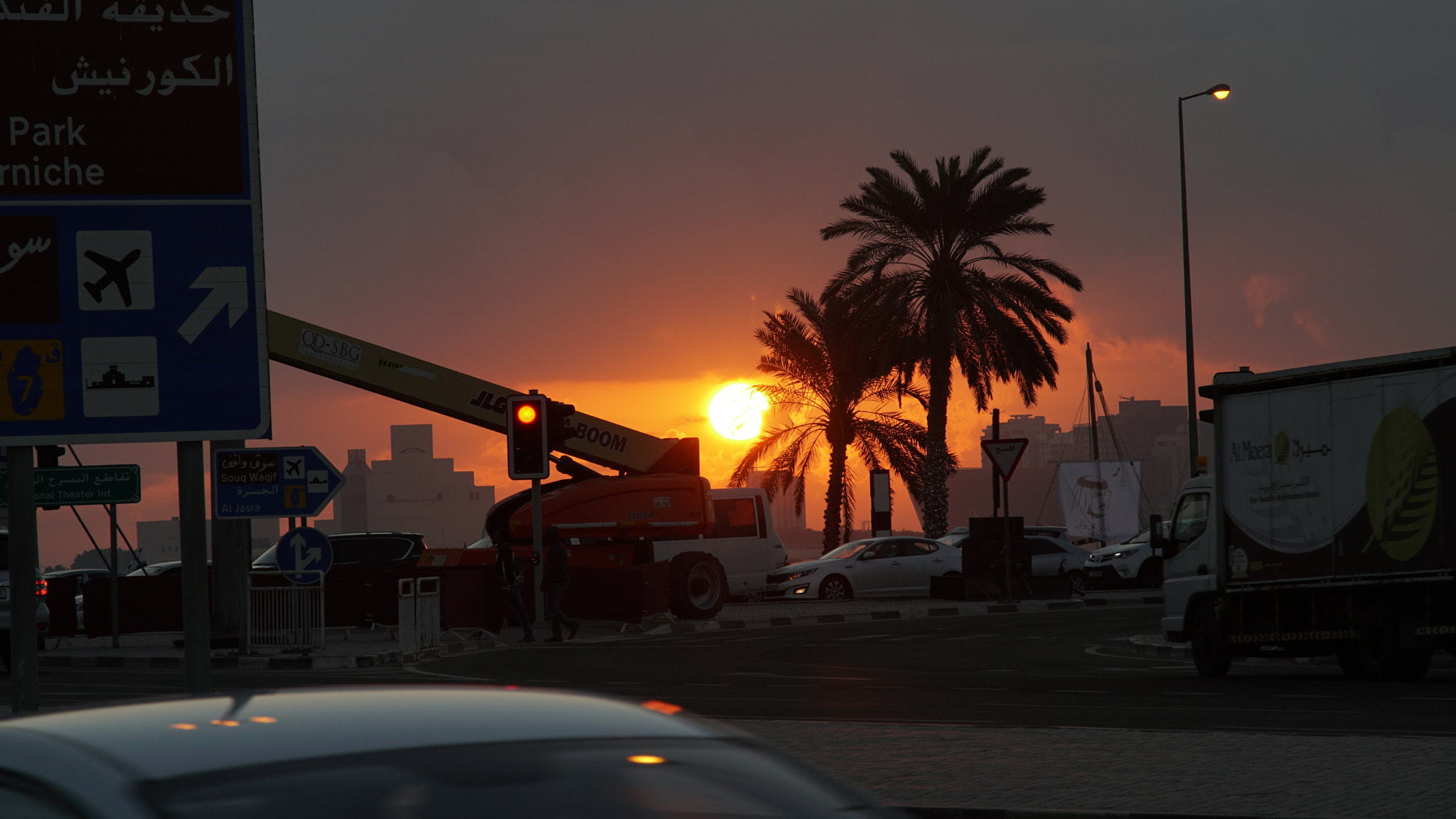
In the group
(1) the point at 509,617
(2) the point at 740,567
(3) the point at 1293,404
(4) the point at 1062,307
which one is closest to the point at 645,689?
(3) the point at 1293,404

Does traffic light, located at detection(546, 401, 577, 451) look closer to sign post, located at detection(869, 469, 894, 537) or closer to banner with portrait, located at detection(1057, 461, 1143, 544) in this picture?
sign post, located at detection(869, 469, 894, 537)

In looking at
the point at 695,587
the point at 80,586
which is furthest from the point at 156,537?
the point at 695,587

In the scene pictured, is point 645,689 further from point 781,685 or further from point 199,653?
point 199,653

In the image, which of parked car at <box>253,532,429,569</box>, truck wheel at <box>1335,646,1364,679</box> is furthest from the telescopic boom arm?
truck wheel at <box>1335,646,1364,679</box>

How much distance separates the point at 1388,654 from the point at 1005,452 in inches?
551

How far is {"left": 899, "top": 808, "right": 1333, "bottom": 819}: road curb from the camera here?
7.89 metres

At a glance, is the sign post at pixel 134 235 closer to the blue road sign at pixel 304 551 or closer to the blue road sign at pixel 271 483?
the blue road sign at pixel 271 483

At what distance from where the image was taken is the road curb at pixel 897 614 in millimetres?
27688

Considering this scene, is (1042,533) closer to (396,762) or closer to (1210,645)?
(1210,645)

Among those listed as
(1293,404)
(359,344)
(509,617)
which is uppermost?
(359,344)

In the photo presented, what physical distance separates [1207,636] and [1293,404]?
2.80 meters

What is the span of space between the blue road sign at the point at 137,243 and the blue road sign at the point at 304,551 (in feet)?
45.3

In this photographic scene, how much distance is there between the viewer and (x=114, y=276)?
7.60 m

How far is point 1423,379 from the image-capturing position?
15.8 meters
